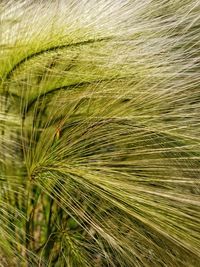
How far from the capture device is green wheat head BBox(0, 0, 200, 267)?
2.54 feet

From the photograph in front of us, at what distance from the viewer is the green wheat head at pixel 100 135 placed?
78 cm

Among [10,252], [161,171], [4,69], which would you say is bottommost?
[10,252]

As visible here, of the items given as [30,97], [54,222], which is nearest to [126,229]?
[54,222]

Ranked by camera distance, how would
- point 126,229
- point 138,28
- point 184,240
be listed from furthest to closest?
point 138,28, point 126,229, point 184,240

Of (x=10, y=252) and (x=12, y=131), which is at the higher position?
(x=12, y=131)

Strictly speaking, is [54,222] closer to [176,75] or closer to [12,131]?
[12,131]

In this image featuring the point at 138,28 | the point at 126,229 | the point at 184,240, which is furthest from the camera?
the point at 138,28

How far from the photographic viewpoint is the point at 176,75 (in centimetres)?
88

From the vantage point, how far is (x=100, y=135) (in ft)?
2.76

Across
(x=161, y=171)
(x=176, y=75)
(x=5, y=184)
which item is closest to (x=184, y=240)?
(x=161, y=171)

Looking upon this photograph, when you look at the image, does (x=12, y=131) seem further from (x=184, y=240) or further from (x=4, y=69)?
(x=184, y=240)

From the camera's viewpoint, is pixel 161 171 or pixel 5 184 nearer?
pixel 161 171

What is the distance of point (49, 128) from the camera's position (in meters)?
0.91

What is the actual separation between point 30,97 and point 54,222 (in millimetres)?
257
